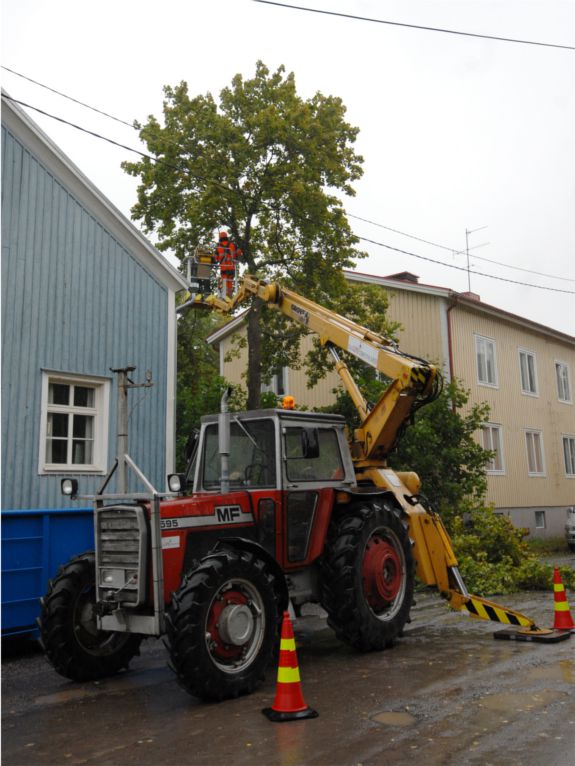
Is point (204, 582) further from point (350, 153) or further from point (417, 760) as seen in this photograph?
point (350, 153)

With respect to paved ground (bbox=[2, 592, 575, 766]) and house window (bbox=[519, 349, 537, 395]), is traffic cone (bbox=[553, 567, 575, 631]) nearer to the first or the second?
paved ground (bbox=[2, 592, 575, 766])

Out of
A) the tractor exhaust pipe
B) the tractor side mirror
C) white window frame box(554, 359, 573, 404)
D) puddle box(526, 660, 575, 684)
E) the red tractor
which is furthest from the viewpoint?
white window frame box(554, 359, 573, 404)

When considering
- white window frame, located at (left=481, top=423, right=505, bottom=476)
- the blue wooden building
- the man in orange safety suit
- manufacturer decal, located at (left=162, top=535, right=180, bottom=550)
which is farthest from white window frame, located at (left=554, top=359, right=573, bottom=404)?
manufacturer decal, located at (left=162, top=535, right=180, bottom=550)

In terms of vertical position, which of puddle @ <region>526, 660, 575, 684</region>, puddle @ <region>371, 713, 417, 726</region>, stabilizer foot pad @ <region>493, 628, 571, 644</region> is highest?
stabilizer foot pad @ <region>493, 628, 571, 644</region>

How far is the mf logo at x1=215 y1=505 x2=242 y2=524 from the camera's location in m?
7.00

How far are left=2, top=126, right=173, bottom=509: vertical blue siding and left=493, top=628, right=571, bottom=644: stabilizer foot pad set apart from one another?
6.31m

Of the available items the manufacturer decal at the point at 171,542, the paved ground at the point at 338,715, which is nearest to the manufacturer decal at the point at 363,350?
the paved ground at the point at 338,715

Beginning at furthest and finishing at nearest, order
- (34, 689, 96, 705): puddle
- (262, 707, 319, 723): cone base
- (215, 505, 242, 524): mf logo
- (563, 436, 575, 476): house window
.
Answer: (563, 436, 575, 476): house window
(215, 505, 242, 524): mf logo
(34, 689, 96, 705): puddle
(262, 707, 319, 723): cone base

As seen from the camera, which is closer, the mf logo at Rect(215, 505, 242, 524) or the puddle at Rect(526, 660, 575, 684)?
the puddle at Rect(526, 660, 575, 684)

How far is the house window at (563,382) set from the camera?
95.5ft

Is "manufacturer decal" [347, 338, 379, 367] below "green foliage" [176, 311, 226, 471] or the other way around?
below

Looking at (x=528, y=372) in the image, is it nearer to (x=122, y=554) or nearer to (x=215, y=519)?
(x=215, y=519)

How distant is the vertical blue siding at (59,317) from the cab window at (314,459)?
467 cm

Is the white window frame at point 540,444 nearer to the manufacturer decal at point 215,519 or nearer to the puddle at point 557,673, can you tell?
the puddle at point 557,673
